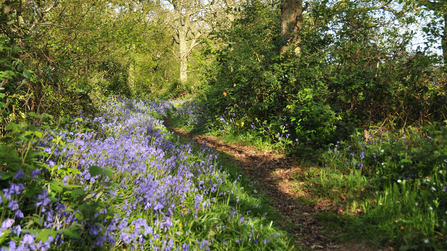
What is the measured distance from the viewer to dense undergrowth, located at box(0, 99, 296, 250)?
7.27ft

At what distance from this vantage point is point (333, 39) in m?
7.92

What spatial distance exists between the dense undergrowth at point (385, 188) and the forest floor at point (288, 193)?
11 centimetres

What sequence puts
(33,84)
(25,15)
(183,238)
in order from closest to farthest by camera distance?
(183,238), (33,84), (25,15)

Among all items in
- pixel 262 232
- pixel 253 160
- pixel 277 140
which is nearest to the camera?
pixel 262 232

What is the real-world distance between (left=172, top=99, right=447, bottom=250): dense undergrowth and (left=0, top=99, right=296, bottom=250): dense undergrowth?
3.62 ft

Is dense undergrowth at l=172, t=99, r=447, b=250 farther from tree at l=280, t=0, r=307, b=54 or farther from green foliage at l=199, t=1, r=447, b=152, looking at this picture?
tree at l=280, t=0, r=307, b=54

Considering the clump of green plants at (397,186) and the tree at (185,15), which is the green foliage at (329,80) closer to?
the clump of green plants at (397,186)

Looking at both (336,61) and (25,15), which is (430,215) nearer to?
(336,61)

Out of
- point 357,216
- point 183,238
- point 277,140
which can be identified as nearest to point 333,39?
point 277,140

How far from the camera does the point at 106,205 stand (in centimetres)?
288

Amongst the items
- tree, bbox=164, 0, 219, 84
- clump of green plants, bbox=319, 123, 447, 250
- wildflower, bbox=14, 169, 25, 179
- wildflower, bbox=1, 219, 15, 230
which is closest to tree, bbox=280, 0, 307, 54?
clump of green plants, bbox=319, 123, 447, 250

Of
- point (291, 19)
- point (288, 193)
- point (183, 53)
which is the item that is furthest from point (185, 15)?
point (288, 193)

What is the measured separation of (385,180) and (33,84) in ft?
19.9

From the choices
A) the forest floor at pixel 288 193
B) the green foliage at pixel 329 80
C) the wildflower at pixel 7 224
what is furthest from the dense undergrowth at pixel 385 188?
the wildflower at pixel 7 224
